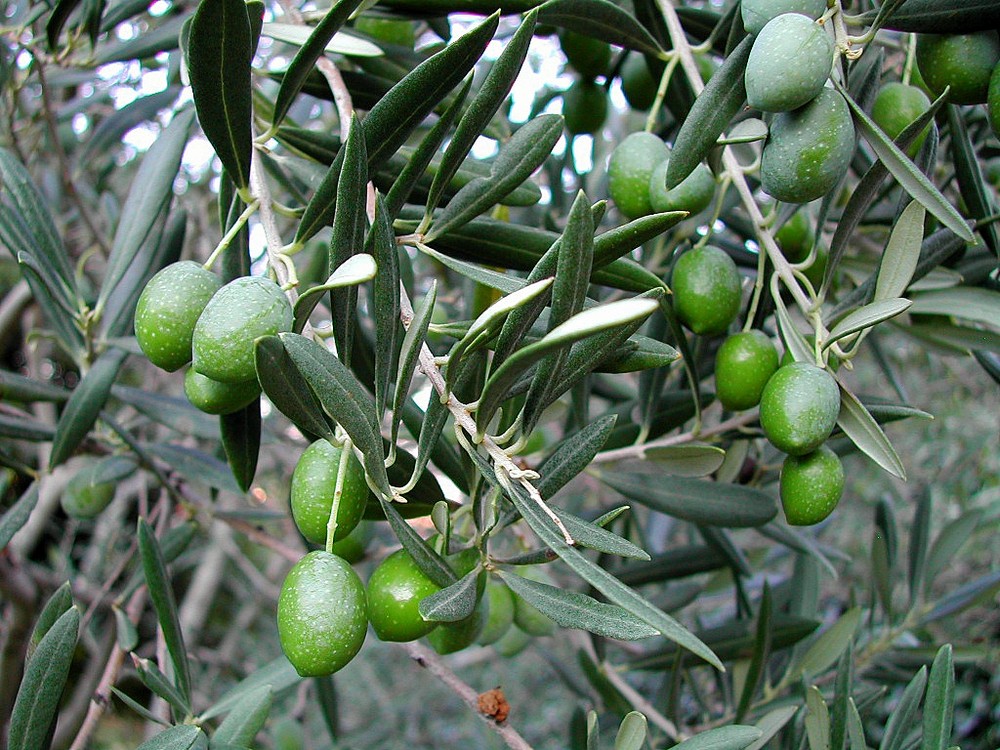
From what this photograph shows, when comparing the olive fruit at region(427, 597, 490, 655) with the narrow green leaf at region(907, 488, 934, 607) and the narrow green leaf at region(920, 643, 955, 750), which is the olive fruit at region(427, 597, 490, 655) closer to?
the narrow green leaf at region(920, 643, 955, 750)

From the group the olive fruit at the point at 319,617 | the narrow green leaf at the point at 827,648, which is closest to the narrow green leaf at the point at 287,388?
the olive fruit at the point at 319,617

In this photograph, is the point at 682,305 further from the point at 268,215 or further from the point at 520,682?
the point at 520,682

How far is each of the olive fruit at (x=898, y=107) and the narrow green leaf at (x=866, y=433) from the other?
0.35 m

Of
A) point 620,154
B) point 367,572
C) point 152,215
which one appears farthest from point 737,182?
point 367,572

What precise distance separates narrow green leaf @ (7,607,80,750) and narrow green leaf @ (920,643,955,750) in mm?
1011

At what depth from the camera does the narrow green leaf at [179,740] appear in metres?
0.86

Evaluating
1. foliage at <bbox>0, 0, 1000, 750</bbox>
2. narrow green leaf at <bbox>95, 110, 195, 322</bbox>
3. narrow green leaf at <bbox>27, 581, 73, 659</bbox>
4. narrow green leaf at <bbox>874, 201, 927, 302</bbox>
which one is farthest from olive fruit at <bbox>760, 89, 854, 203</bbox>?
narrow green leaf at <bbox>27, 581, 73, 659</bbox>

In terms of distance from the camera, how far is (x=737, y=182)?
984mm

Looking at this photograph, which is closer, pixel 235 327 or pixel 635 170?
pixel 235 327

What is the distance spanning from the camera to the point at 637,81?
140 centimetres

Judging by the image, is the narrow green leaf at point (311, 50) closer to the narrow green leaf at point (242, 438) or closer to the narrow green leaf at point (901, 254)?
the narrow green leaf at point (242, 438)

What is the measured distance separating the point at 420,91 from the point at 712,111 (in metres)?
A: 0.31

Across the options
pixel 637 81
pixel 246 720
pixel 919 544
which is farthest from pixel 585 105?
pixel 919 544

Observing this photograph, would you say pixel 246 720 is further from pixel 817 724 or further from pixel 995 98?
pixel 995 98
